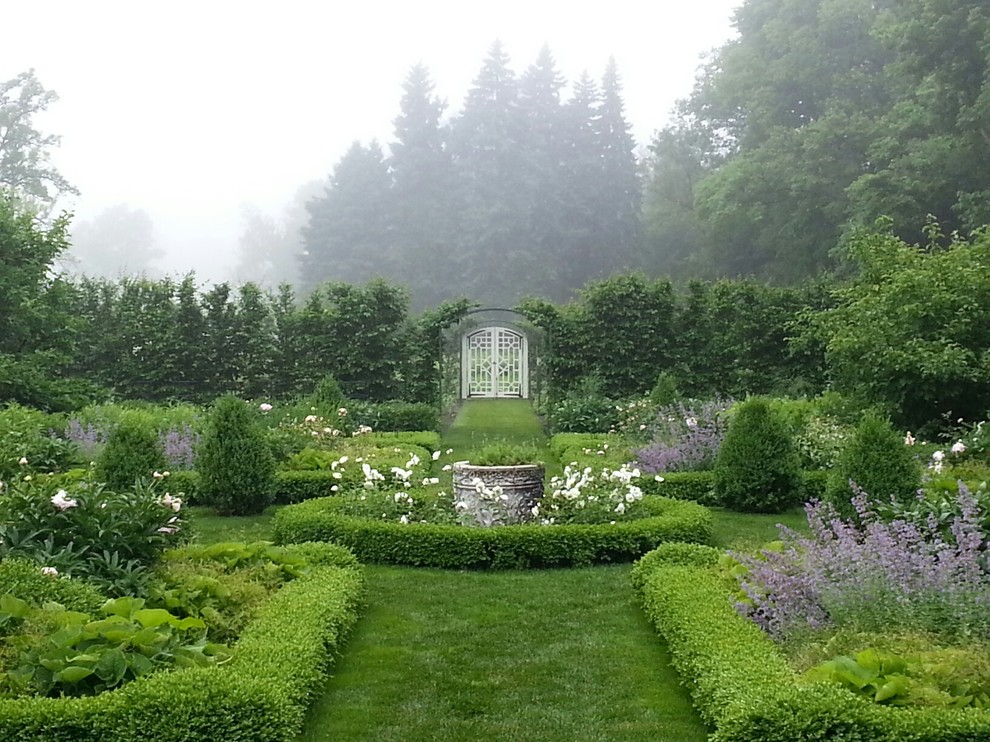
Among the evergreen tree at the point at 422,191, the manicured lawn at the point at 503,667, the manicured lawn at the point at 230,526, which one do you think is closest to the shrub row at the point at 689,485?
the manicured lawn at the point at 503,667

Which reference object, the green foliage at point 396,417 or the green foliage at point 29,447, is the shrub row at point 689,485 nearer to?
the green foliage at point 29,447

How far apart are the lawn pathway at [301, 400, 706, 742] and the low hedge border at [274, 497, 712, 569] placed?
159 mm

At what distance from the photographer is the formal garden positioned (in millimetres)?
3947

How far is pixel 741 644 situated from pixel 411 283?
38139mm

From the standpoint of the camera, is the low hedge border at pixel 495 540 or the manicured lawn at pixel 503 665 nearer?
the manicured lawn at pixel 503 665

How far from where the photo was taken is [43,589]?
15.4ft

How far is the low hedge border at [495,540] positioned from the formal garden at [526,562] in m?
0.02

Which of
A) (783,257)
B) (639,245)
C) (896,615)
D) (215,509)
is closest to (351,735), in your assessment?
(896,615)

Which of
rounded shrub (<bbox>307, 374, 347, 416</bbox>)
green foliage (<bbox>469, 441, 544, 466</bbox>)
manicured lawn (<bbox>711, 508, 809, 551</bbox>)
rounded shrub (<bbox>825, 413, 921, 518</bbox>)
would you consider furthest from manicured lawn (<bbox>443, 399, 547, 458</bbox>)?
rounded shrub (<bbox>825, 413, 921, 518</bbox>)

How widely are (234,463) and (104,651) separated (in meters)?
5.51

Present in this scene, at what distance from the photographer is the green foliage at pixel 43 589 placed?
4641mm

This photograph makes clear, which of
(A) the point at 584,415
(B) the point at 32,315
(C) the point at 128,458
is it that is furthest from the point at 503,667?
(B) the point at 32,315

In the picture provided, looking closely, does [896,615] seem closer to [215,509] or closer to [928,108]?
[215,509]

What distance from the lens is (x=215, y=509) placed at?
9.80m
